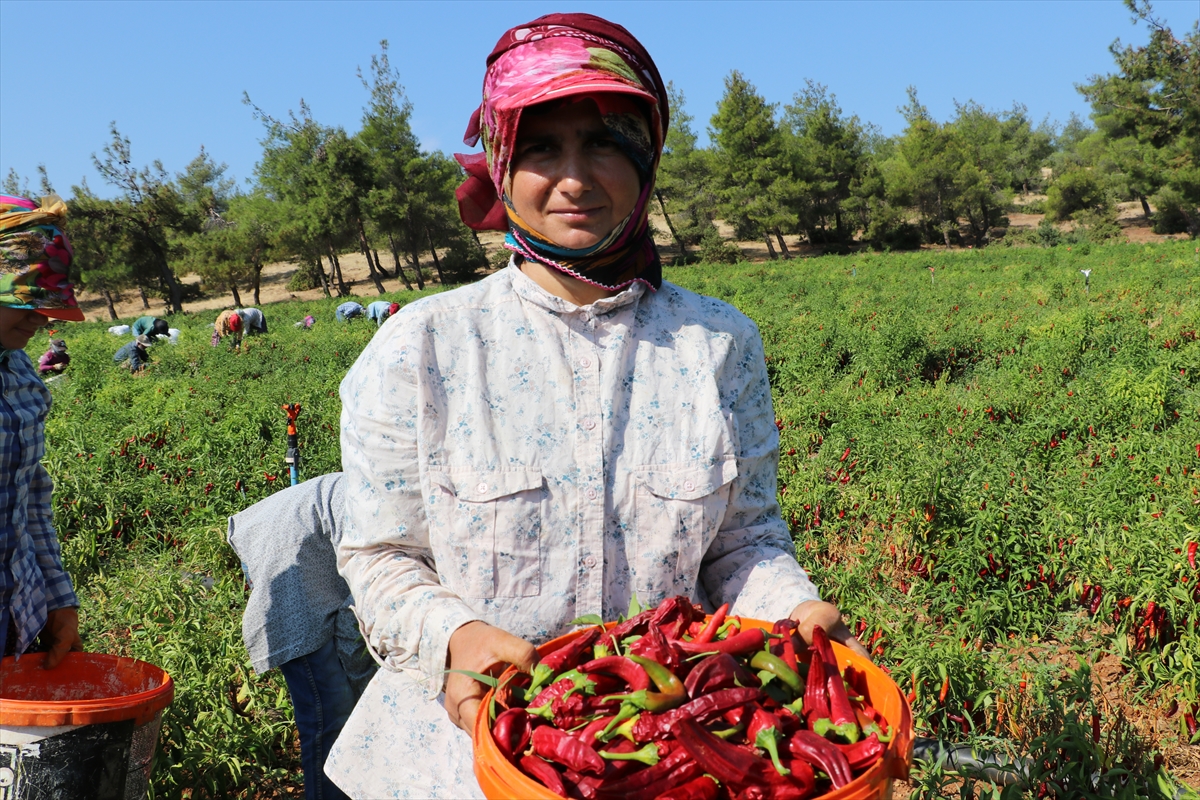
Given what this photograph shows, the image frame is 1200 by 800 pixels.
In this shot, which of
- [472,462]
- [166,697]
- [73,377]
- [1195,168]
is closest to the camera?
[472,462]

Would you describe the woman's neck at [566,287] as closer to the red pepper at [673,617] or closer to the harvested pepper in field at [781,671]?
the red pepper at [673,617]

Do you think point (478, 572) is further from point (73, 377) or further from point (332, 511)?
point (73, 377)

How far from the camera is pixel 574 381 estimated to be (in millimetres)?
1756

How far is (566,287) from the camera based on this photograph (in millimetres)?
1800

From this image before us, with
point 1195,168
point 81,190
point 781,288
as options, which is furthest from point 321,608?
point 81,190

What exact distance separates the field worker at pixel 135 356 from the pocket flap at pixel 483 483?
13957 millimetres

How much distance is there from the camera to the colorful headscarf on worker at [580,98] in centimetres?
163

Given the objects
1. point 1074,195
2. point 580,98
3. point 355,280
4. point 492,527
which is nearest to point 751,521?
point 492,527

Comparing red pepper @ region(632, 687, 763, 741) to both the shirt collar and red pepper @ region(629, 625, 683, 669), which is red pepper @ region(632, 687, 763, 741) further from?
the shirt collar

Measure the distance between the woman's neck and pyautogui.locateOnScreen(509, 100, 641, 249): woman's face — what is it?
3.1 inches

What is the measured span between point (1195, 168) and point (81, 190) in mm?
47132

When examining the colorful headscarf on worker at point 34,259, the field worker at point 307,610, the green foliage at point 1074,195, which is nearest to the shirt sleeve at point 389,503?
the field worker at point 307,610

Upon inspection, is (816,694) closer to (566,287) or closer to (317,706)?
(566,287)

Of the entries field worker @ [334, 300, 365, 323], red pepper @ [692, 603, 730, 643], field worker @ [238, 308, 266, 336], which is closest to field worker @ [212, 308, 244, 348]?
field worker @ [238, 308, 266, 336]
